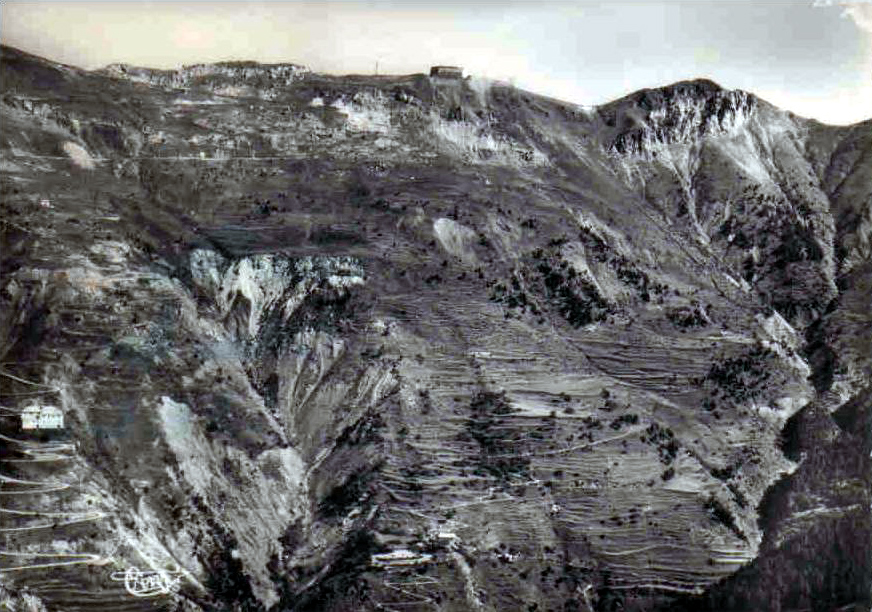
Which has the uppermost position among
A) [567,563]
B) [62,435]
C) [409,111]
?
[409,111]

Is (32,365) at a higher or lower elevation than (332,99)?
lower

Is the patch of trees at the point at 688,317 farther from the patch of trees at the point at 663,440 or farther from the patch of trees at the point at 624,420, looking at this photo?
the patch of trees at the point at 624,420

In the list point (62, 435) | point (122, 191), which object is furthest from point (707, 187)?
point (62, 435)

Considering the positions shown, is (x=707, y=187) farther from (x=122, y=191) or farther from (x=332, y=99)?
(x=122, y=191)

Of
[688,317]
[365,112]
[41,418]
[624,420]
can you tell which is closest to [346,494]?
[41,418]

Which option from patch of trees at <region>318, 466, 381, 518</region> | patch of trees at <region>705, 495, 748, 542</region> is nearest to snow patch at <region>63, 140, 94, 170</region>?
patch of trees at <region>318, 466, 381, 518</region>

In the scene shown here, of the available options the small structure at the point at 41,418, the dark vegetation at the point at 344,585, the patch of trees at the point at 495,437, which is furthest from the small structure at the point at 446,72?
the small structure at the point at 41,418
